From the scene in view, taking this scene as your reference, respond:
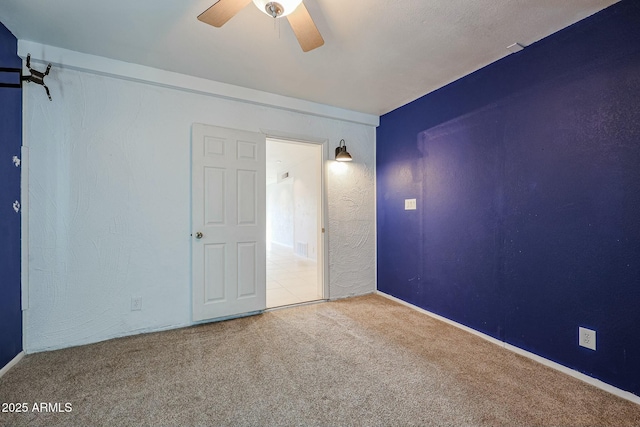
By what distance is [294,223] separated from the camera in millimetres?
7391

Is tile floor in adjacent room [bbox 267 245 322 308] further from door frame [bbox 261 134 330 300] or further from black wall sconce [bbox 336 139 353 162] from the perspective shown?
black wall sconce [bbox 336 139 353 162]

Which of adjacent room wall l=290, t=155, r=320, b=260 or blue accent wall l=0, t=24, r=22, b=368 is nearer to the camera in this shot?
blue accent wall l=0, t=24, r=22, b=368

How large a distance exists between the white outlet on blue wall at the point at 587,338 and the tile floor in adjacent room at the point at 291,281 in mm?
2475

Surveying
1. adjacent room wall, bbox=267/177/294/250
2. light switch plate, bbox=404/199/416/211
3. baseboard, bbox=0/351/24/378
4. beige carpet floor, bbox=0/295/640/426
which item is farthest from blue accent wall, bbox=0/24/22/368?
adjacent room wall, bbox=267/177/294/250

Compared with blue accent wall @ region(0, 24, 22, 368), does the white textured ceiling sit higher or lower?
higher

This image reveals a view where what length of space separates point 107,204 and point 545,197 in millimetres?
3713

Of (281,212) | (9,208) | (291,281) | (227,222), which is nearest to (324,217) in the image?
(227,222)

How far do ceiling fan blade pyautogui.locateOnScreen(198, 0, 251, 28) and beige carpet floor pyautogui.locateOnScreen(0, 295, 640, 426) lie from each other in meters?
2.32

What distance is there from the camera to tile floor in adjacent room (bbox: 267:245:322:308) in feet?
11.6

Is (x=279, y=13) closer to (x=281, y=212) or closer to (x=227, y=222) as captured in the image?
(x=227, y=222)

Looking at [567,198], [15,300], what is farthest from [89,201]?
[567,198]

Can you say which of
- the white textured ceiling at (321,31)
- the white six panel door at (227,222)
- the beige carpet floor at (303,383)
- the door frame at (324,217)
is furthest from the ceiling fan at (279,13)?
the beige carpet floor at (303,383)

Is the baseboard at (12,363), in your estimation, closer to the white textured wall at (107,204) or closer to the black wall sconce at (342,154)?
the white textured wall at (107,204)

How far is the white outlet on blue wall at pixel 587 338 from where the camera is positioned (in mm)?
1819
